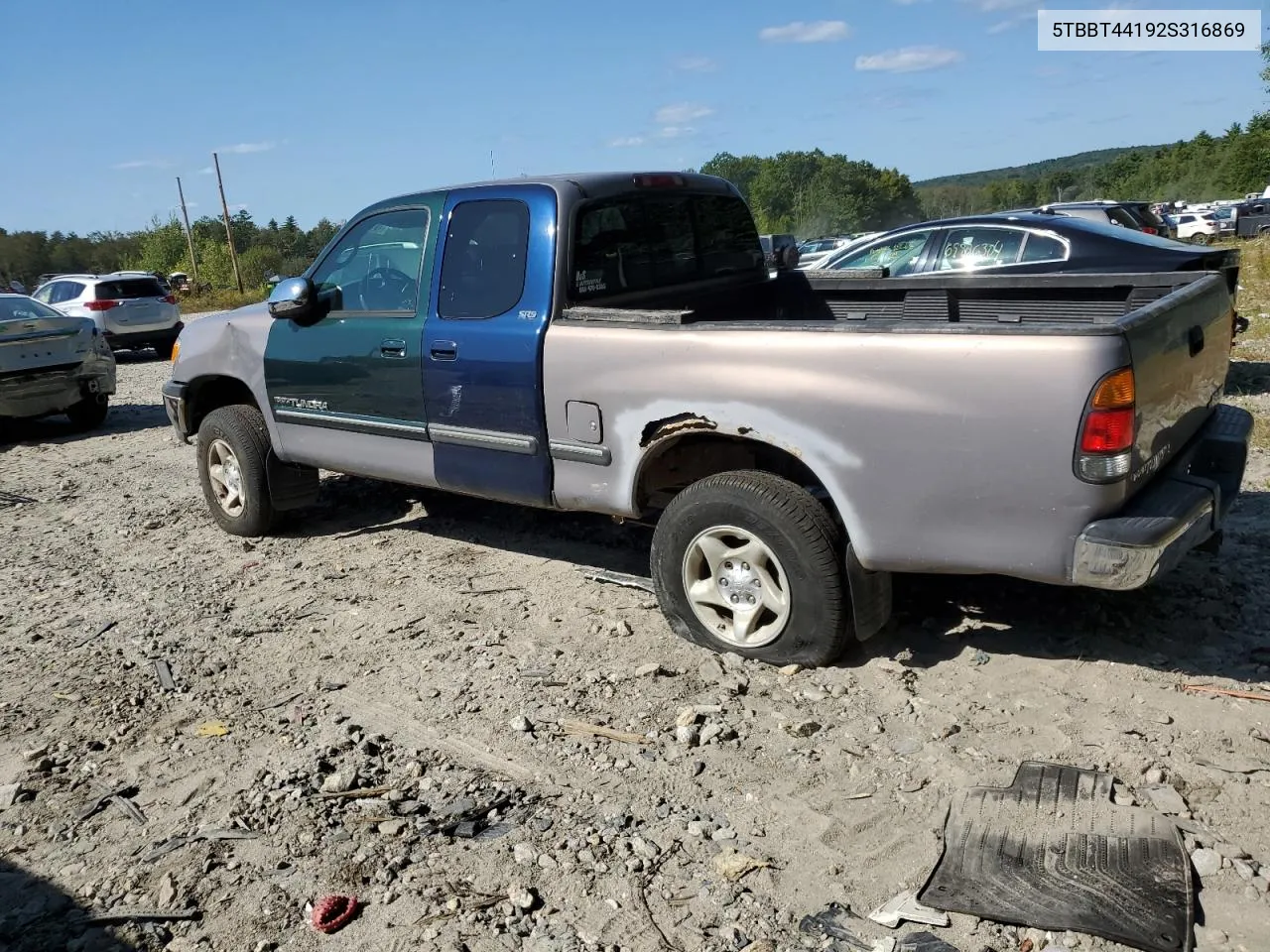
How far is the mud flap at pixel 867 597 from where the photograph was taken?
370 cm

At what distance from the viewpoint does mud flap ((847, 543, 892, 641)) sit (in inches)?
145

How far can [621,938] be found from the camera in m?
2.61

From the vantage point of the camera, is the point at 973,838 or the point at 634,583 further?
the point at 634,583

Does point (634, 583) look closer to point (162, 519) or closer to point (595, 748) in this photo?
point (595, 748)

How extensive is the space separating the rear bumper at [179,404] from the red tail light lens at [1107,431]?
5.34m

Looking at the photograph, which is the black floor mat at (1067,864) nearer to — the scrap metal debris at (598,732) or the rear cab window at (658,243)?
the scrap metal debris at (598,732)

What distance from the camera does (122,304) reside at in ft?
56.7

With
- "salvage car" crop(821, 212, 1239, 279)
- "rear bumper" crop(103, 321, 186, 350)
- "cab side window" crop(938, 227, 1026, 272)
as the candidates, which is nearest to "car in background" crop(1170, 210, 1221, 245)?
"salvage car" crop(821, 212, 1239, 279)

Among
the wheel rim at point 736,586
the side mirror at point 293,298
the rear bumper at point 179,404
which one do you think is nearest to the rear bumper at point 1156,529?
the wheel rim at point 736,586

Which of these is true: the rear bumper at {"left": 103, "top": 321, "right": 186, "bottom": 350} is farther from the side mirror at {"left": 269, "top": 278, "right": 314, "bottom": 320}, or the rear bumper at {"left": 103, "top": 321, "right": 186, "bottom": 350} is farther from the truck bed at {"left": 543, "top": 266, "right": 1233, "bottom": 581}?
the truck bed at {"left": 543, "top": 266, "right": 1233, "bottom": 581}

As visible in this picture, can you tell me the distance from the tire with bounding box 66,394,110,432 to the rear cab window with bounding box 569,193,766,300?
8114 millimetres

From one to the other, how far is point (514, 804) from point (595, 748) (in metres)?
0.41

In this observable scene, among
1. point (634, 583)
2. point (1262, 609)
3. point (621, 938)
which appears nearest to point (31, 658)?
point (634, 583)

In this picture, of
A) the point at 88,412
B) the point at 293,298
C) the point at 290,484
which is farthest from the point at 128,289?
the point at 293,298
